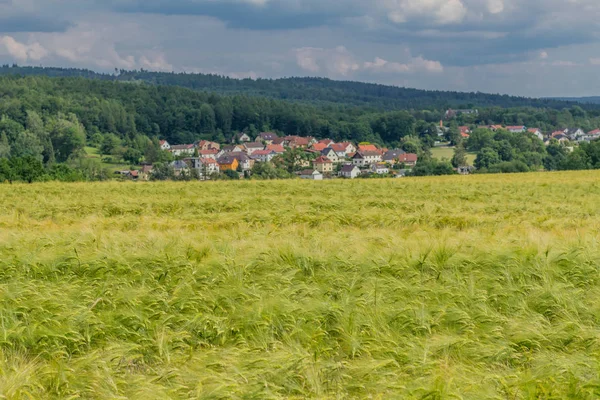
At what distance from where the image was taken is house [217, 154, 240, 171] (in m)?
122

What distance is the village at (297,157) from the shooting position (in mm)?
106525

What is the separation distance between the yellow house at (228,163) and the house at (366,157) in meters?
24.9

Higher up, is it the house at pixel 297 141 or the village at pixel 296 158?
the house at pixel 297 141

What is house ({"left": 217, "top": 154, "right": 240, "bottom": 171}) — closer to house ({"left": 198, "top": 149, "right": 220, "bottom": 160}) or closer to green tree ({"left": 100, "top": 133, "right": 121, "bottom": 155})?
house ({"left": 198, "top": 149, "right": 220, "bottom": 160})

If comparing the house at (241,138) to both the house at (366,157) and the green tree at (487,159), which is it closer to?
the house at (366,157)

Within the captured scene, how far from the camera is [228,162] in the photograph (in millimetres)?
125750

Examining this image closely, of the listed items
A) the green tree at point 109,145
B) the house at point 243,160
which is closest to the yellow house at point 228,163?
the house at point 243,160

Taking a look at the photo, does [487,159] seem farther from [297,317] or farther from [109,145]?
[297,317]

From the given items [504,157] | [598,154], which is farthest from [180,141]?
[598,154]

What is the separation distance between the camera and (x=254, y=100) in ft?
629

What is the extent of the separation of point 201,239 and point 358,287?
2.64 metres

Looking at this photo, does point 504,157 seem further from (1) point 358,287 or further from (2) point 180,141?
(1) point 358,287

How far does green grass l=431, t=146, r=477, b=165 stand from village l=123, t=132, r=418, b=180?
7768 mm

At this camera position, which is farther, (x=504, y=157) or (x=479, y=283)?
(x=504, y=157)
